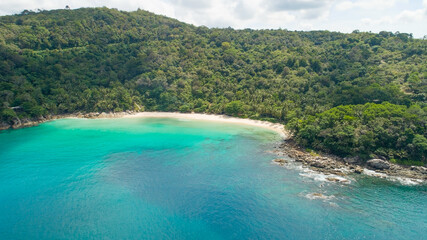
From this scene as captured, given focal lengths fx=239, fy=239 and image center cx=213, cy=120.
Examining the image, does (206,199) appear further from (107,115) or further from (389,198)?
(107,115)

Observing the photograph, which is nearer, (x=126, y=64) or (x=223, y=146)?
(x=223, y=146)

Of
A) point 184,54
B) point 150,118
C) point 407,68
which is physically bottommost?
point 150,118

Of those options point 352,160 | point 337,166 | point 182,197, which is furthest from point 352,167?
point 182,197

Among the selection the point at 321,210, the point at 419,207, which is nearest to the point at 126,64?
the point at 321,210

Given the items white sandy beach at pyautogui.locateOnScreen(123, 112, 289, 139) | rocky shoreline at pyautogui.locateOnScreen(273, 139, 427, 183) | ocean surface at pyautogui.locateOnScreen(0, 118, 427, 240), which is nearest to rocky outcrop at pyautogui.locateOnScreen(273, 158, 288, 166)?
rocky shoreline at pyautogui.locateOnScreen(273, 139, 427, 183)

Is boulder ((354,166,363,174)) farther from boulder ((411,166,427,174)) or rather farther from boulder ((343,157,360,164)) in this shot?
boulder ((411,166,427,174))

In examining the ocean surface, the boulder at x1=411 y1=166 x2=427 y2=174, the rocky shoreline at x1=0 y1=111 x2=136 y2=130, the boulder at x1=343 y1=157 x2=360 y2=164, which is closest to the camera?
the ocean surface
